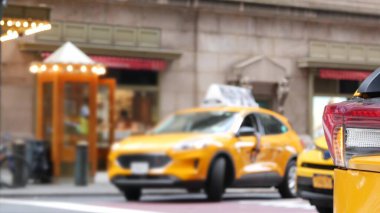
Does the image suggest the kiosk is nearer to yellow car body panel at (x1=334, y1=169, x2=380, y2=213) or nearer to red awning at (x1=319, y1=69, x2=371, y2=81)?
red awning at (x1=319, y1=69, x2=371, y2=81)

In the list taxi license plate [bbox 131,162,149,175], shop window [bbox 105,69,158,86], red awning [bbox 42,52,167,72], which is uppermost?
red awning [bbox 42,52,167,72]

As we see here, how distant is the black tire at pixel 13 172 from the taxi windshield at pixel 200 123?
409 centimetres

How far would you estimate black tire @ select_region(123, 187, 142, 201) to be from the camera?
45.5 feet

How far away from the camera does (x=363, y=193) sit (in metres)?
3.11

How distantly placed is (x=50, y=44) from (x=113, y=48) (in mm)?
1717

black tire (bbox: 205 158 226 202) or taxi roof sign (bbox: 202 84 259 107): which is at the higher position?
taxi roof sign (bbox: 202 84 259 107)

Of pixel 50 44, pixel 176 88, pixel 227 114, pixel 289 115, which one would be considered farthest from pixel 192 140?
pixel 289 115

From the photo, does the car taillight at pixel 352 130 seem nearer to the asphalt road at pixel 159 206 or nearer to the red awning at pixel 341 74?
the asphalt road at pixel 159 206

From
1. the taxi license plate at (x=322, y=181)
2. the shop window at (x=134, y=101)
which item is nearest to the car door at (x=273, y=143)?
the taxi license plate at (x=322, y=181)

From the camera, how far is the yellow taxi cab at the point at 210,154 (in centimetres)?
1291

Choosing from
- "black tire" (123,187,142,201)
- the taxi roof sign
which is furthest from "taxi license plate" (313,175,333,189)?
the taxi roof sign

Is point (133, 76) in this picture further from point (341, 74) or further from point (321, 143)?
point (321, 143)

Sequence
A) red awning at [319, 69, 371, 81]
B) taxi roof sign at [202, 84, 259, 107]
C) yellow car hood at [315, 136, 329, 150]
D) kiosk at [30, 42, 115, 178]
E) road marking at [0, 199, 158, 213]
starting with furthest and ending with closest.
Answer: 1. red awning at [319, 69, 371, 81]
2. kiosk at [30, 42, 115, 178]
3. taxi roof sign at [202, 84, 259, 107]
4. road marking at [0, 199, 158, 213]
5. yellow car hood at [315, 136, 329, 150]

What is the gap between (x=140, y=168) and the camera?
13.0 m
